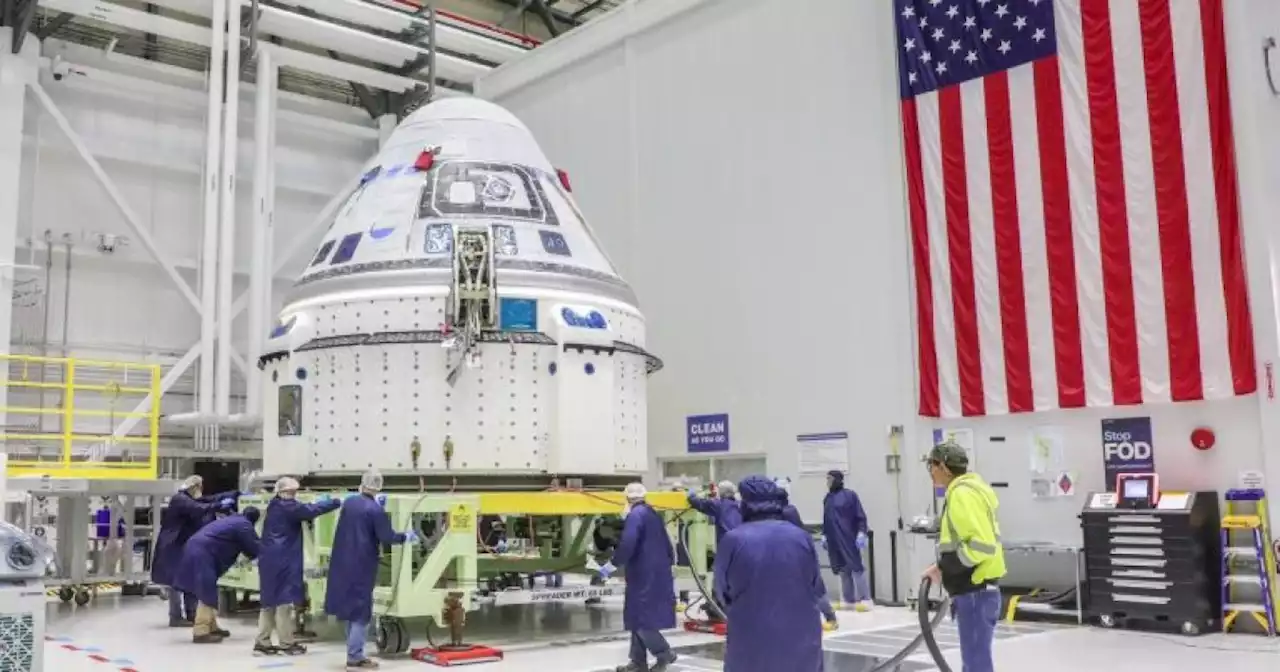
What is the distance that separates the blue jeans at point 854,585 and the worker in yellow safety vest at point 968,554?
689cm

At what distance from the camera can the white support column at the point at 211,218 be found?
17109 millimetres

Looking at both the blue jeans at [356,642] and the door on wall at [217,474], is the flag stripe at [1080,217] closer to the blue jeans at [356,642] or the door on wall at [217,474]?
the blue jeans at [356,642]

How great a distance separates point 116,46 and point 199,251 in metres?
3.73

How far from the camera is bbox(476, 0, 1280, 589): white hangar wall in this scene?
37.4ft

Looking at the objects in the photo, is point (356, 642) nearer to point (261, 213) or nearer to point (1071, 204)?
point (1071, 204)

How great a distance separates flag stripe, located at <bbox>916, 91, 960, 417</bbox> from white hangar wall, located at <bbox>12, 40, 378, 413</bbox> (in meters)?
10.7

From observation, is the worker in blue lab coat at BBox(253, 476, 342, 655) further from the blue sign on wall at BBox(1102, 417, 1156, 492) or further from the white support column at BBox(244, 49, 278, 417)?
the white support column at BBox(244, 49, 278, 417)

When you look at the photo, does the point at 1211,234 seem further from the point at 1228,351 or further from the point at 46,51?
the point at 46,51

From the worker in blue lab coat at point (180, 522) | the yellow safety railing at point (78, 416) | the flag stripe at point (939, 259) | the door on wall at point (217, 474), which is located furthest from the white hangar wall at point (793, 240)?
the yellow safety railing at point (78, 416)

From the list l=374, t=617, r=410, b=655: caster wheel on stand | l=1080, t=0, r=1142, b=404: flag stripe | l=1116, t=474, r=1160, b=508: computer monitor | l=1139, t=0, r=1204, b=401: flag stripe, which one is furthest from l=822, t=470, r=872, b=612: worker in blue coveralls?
l=374, t=617, r=410, b=655: caster wheel on stand

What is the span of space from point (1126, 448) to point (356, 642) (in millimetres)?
7827

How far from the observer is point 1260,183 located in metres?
10.7

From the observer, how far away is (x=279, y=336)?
11734mm

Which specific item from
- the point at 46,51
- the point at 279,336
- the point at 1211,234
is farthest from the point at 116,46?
the point at 1211,234
